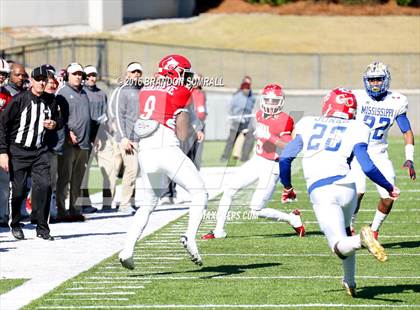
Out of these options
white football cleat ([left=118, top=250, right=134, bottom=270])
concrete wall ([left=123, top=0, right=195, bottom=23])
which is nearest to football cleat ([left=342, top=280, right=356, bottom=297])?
white football cleat ([left=118, top=250, right=134, bottom=270])

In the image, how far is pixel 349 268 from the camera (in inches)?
→ 360

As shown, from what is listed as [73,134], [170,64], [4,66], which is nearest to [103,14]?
[73,134]

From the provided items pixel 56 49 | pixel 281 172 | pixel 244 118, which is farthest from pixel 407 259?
pixel 56 49

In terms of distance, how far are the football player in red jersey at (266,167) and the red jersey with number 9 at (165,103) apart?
8.18 ft

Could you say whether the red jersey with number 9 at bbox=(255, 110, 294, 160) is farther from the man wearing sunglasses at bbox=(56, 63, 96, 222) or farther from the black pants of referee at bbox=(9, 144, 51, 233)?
the man wearing sunglasses at bbox=(56, 63, 96, 222)

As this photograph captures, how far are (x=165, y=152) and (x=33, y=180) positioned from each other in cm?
294

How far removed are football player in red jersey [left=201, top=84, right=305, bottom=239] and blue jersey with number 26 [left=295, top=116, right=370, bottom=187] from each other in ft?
11.7

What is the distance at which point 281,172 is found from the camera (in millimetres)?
9586

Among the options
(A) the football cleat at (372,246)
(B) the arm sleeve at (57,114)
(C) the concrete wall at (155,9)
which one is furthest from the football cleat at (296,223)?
(C) the concrete wall at (155,9)

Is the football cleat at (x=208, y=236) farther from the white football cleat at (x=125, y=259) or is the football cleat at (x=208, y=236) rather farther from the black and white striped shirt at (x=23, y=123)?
the white football cleat at (x=125, y=259)

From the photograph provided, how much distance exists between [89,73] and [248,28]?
3837 centimetres

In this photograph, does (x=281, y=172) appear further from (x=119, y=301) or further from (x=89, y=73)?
(x=89, y=73)

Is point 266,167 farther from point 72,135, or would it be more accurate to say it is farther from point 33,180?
point 72,135

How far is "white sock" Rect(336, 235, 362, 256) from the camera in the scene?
879 centimetres
